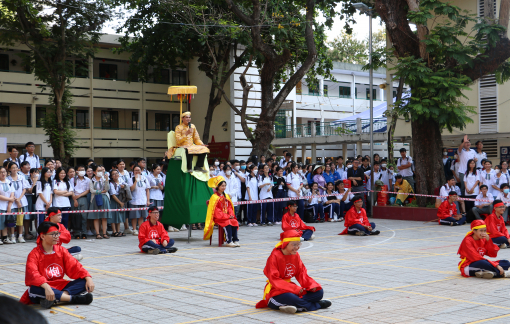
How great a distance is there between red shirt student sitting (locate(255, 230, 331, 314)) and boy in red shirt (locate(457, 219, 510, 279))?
2.99 meters

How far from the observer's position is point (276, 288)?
22.2ft

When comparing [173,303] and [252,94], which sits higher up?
[252,94]

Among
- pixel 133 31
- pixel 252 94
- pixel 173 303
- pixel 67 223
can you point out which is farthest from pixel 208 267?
pixel 252 94

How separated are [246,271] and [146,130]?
88.8 feet

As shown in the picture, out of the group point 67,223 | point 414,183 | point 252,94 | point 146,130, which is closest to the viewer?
point 67,223

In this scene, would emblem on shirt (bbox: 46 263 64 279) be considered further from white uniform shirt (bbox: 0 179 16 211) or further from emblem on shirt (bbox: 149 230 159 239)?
white uniform shirt (bbox: 0 179 16 211)

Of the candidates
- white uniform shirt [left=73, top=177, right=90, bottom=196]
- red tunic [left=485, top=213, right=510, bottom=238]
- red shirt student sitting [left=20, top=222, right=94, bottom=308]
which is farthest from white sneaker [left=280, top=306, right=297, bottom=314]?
white uniform shirt [left=73, top=177, right=90, bottom=196]

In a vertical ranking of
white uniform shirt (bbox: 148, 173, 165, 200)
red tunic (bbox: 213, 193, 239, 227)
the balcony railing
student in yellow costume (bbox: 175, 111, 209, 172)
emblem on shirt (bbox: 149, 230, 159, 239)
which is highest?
the balcony railing

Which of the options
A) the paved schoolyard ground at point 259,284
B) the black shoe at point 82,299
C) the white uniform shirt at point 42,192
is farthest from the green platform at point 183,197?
the black shoe at point 82,299

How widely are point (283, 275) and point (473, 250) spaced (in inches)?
136

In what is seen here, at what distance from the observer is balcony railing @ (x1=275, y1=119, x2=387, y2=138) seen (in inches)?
1257

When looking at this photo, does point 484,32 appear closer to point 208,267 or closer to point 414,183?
point 414,183

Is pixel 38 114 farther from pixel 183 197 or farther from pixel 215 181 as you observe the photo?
pixel 215 181

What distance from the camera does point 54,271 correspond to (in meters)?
7.24
